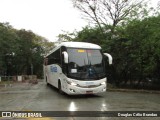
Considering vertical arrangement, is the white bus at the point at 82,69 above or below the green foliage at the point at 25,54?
Result: below

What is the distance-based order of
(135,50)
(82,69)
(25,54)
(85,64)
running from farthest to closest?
1. (25,54)
2. (135,50)
3. (85,64)
4. (82,69)

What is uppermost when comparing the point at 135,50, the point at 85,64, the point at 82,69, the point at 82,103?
the point at 135,50

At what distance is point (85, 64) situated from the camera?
62.2 feet

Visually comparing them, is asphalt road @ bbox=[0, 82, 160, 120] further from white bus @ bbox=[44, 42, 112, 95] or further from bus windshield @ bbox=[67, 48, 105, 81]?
bus windshield @ bbox=[67, 48, 105, 81]

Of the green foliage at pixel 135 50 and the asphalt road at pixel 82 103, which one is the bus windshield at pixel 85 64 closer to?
the asphalt road at pixel 82 103

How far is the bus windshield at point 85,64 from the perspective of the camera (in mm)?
18672

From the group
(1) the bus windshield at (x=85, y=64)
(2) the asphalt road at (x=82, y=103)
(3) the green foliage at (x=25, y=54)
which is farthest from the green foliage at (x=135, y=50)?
(3) the green foliage at (x=25, y=54)

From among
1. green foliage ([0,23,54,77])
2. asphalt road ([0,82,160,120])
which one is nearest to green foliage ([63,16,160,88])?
asphalt road ([0,82,160,120])

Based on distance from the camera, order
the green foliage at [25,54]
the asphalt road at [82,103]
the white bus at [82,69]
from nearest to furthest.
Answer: the asphalt road at [82,103], the white bus at [82,69], the green foliage at [25,54]

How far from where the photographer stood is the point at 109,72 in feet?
100

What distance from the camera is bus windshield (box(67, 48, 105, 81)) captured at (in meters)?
18.7

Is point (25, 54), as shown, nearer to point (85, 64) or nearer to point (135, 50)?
point (135, 50)

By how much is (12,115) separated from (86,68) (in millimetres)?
8148

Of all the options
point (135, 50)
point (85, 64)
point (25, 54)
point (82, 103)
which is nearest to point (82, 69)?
point (85, 64)
